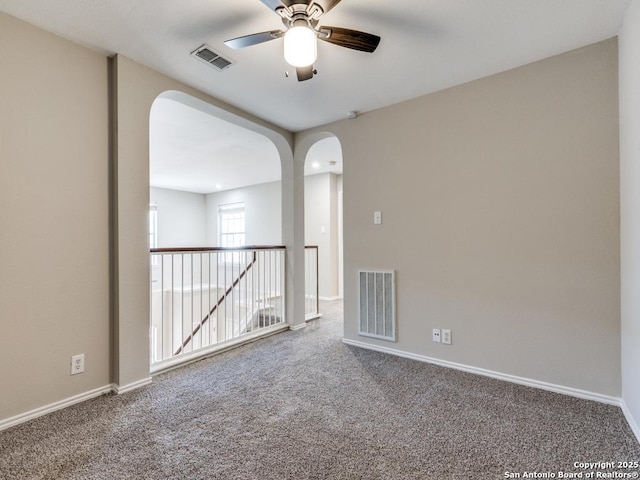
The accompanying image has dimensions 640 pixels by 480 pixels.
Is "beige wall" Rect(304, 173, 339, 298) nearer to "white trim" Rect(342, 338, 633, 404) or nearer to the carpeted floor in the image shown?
"white trim" Rect(342, 338, 633, 404)

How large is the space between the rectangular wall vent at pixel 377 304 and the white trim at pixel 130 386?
183 cm

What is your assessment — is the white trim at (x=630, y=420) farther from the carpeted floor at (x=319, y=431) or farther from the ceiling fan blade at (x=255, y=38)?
the ceiling fan blade at (x=255, y=38)

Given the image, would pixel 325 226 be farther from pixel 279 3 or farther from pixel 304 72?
pixel 279 3

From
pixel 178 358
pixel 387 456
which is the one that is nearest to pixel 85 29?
pixel 178 358

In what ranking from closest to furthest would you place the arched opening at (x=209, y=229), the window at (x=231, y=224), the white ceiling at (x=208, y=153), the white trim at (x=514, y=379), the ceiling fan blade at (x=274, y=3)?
the ceiling fan blade at (x=274, y=3)
the white trim at (x=514, y=379)
the arched opening at (x=209, y=229)
the white ceiling at (x=208, y=153)
the window at (x=231, y=224)

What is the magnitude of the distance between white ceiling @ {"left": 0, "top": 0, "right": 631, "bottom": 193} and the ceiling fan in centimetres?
23

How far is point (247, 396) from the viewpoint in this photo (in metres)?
2.05

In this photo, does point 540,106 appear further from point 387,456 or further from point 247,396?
point 247,396

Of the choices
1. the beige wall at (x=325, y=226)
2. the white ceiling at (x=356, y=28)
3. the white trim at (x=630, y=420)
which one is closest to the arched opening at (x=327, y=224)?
the beige wall at (x=325, y=226)

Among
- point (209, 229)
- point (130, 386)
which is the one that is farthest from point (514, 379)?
point (209, 229)

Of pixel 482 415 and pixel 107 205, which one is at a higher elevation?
pixel 107 205

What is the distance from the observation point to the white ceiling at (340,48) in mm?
1686

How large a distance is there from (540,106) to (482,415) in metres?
2.07

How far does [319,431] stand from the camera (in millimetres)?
1674
